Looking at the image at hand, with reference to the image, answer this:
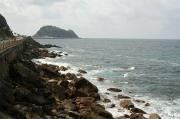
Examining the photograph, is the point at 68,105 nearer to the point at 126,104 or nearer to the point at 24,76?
the point at 24,76

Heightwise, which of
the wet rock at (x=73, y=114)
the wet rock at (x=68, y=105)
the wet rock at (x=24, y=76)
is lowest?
the wet rock at (x=73, y=114)

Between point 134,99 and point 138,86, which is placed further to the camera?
point 138,86

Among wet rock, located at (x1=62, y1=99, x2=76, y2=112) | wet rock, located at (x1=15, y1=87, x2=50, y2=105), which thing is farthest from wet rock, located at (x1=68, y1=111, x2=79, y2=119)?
wet rock, located at (x1=15, y1=87, x2=50, y2=105)

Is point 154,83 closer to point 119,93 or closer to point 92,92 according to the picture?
point 119,93

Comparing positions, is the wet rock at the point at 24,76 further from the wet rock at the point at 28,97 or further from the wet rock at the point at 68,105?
the wet rock at the point at 68,105

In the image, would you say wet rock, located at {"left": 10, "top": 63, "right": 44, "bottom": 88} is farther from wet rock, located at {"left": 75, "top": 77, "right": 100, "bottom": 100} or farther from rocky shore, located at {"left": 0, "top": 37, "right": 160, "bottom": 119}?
wet rock, located at {"left": 75, "top": 77, "right": 100, "bottom": 100}

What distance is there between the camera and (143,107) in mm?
35750

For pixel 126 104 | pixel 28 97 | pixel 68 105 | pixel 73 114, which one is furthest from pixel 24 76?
pixel 126 104

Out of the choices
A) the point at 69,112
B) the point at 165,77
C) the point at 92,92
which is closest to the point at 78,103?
the point at 69,112

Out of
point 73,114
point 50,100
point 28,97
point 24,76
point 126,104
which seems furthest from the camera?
point 126,104

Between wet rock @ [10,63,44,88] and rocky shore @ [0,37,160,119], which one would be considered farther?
wet rock @ [10,63,44,88]

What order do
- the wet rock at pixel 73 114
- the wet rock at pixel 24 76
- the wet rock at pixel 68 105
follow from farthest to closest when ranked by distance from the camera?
the wet rock at pixel 24 76
the wet rock at pixel 68 105
the wet rock at pixel 73 114

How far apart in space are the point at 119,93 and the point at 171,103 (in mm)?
6665

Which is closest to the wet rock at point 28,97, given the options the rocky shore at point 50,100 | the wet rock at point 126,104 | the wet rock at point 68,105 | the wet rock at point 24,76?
the rocky shore at point 50,100
